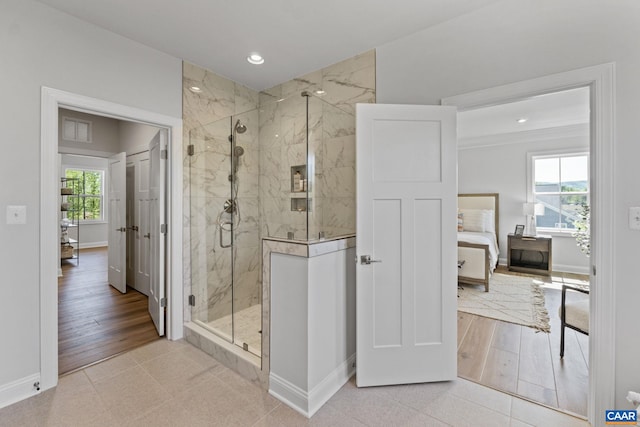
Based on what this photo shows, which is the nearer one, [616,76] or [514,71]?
[616,76]

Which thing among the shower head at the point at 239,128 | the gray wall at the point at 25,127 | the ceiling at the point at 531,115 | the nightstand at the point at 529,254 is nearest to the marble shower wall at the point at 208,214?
the shower head at the point at 239,128

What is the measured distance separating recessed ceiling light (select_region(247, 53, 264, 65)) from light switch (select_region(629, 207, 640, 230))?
118 inches

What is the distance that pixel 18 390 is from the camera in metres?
1.88

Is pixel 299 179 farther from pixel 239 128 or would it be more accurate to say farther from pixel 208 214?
pixel 208 214

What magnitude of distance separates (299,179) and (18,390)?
7.76 ft

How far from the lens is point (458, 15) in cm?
210

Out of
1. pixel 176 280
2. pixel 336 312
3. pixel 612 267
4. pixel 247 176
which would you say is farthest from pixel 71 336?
pixel 612 267

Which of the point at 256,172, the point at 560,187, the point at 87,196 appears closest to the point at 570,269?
the point at 560,187

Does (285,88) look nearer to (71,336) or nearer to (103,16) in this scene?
(103,16)

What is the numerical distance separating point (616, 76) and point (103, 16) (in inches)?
136

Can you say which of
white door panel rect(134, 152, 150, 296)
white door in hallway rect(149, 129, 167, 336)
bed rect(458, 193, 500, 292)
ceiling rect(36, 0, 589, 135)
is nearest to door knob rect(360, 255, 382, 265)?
ceiling rect(36, 0, 589, 135)

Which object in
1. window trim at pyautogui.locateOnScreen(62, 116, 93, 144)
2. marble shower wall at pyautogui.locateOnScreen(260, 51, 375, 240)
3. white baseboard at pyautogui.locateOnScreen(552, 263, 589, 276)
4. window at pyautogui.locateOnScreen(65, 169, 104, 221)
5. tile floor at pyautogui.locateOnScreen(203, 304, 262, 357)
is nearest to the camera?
marble shower wall at pyautogui.locateOnScreen(260, 51, 375, 240)

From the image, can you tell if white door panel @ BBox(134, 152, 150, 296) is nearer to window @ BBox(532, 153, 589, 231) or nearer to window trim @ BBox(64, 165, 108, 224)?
window trim @ BBox(64, 165, 108, 224)

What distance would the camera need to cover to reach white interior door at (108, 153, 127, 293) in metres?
4.20
